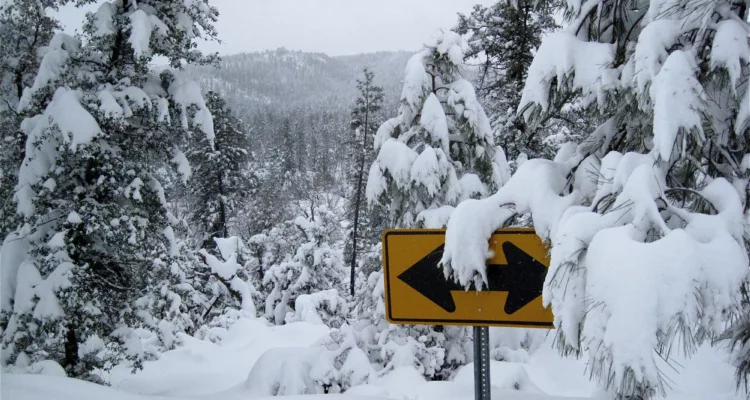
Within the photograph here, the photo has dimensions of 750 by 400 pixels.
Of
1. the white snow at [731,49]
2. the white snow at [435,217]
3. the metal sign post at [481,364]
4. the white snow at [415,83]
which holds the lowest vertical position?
the metal sign post at [481,364]

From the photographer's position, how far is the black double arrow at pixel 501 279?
222cm

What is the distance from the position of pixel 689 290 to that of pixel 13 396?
5300 mm

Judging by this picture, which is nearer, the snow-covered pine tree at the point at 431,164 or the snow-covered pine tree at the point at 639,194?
the snow-covered pine tree at the point at 639,194

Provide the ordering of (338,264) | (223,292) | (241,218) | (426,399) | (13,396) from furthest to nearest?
(241,218)
(338,264)
(223,292)
(426,399)
(13,396)

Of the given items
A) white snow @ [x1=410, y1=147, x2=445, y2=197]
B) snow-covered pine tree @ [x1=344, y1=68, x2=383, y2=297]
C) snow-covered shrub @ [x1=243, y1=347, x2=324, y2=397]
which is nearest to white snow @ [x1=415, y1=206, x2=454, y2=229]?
white snow @ [x1=410, y1=147, x2=445, y2=197]

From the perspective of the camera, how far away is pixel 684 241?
5.42 feet

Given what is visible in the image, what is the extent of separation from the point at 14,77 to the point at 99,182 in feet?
8.43

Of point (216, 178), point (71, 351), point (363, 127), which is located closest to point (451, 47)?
point (71, 351)

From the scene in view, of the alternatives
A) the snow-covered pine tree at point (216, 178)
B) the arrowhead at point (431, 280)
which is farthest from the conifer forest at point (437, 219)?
the snow-covered pine tree at point (216, 178)

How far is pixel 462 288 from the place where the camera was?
234cm

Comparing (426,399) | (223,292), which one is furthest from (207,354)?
(426,399)

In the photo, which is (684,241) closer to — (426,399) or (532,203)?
(532,203)

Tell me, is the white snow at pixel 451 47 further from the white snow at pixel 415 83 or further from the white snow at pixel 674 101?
the white snow at pixel 674 101

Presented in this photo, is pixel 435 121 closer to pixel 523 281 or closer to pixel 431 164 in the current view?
pixel 431 164
